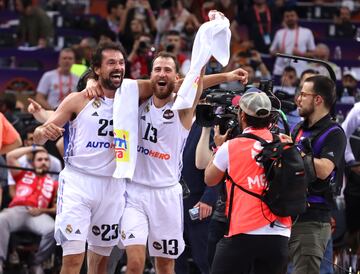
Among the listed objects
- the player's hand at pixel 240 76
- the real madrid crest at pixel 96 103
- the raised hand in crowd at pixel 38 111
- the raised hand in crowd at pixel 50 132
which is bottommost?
the raised hand in crowd at pixel 50 132

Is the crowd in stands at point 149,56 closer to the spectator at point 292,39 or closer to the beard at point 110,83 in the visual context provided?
the spectator at point 292,39

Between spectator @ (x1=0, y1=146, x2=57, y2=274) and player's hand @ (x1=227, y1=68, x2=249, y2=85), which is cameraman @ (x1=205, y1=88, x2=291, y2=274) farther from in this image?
spectator @ (x1=0, y1=146, x2=57, y2=274)

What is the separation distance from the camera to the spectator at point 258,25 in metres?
19.0

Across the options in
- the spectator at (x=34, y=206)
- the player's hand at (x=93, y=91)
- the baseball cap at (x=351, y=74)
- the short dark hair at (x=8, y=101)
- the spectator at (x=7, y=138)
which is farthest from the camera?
the baseball cap at (x=351, y=74)

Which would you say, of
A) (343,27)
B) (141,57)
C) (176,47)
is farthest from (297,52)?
(141,57)

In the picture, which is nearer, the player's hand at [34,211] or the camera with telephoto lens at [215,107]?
the camera with telephoto lens at [215,107]

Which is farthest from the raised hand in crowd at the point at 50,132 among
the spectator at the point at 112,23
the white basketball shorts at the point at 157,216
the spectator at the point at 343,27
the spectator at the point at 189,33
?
the spectator at the point at 343,27

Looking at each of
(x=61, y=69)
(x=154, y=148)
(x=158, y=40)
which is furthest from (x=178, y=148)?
(x=158, y=40)

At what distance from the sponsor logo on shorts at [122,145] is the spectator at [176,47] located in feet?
21.7

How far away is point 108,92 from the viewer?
973 cm

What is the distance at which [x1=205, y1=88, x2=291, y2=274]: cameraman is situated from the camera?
8281mm

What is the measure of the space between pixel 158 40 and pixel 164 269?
9.38m

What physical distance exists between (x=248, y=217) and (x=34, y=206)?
4.96 metres

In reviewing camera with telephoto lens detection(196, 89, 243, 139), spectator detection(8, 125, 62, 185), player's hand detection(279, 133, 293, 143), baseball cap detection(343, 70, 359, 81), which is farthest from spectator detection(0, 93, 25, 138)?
player's hand detection(279, 133, 293, 143)
